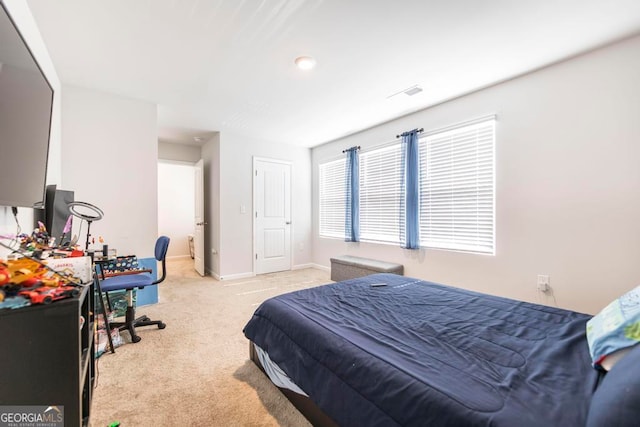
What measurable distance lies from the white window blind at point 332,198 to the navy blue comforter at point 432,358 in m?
3.14

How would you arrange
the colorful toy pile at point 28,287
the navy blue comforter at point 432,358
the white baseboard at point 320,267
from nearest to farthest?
the colorful toy pile at point 28,287
the navy blue comforter at point 432,358
the white baseboard at point 320,267

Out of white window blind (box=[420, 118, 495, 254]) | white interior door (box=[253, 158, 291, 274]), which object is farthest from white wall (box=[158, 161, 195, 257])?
white window blind (box=[420, 118, 495, 254])

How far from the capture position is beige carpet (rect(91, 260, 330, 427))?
1.50 metres

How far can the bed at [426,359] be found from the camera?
2.93ft

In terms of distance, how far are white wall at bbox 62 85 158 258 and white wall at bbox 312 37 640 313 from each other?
3836mm

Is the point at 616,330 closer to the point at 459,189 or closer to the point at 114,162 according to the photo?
the point at 459,189

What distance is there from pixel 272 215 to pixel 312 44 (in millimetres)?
3326

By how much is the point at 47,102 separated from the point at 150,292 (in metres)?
2.38

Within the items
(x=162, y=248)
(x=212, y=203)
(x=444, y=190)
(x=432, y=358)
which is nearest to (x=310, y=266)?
(x=212, y=203)

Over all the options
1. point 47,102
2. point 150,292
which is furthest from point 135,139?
point 150,292

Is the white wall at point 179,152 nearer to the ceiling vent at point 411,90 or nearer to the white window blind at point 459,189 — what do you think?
the ceiling vent at point 411,90

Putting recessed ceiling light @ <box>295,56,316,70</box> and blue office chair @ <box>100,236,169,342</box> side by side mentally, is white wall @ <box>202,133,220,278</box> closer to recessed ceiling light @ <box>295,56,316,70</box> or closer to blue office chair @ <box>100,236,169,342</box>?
blue office chair @ <box>100,236,169,342</box>

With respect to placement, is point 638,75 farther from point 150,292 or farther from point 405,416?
point 150,292

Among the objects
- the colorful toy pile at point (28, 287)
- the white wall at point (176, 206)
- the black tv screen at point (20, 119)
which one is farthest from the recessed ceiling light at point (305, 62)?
the white wall at point (176, 206)
